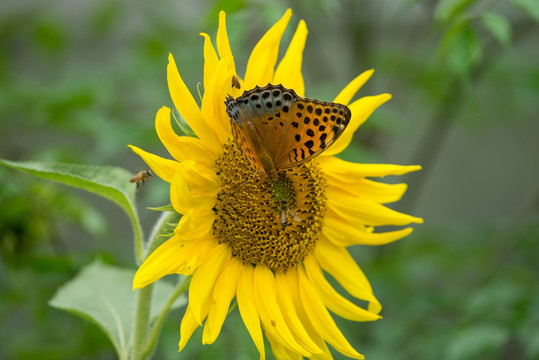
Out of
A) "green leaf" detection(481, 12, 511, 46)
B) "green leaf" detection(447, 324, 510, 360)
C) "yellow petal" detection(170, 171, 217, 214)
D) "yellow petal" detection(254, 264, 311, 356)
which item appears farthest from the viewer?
"green leaf" detection(447, 324, 510, 360)

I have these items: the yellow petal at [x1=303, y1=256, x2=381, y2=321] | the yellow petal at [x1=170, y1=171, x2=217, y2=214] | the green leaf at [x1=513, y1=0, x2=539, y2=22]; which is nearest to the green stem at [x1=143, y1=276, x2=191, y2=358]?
the yellow petal at [x1=170, y1=171, x2=217, y2=214]

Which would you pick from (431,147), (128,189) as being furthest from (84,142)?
(128,189)

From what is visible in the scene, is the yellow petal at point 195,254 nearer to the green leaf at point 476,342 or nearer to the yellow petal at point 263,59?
the yellow petal at point 263,59

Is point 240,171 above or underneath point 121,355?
above

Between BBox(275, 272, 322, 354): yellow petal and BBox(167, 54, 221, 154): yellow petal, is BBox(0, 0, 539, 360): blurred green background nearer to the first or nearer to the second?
BBox(167, 54, 221, 154): yellow petal

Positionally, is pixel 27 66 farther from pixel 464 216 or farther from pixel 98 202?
pixel 464 216

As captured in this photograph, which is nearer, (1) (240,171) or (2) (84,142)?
(1) (240,171)

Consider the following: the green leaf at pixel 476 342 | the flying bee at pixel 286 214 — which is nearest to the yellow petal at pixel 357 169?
the flying bee at pixel 286 214

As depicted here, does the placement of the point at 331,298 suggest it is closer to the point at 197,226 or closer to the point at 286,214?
the point at 286,214
